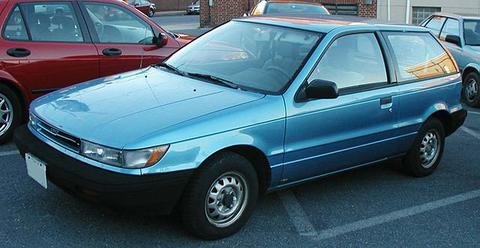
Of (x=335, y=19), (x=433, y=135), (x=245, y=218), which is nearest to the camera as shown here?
(x=245, y=218)

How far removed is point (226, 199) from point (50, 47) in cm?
300

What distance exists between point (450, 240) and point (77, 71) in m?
3.92

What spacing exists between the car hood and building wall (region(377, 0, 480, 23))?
1322 centimetres

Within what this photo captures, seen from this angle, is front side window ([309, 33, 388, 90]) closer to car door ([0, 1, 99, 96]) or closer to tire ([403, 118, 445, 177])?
tire ([403, 118, 445, 177])

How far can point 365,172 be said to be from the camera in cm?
559

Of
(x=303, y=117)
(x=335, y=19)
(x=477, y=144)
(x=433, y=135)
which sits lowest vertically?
(x=477, y=144)

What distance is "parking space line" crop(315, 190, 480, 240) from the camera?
13.7 ft

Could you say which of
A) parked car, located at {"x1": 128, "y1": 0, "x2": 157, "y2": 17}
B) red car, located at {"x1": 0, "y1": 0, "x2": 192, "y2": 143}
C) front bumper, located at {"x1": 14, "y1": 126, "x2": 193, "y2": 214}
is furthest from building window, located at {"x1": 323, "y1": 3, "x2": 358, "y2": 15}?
front bumper, located at {"x1": 14, "y1": 126, "x2": 193, "y2": 214}

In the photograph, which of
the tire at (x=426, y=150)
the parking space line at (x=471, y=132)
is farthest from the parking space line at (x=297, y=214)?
the parking space line at (x=471, y=132)

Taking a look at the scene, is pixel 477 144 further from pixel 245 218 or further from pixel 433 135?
pixel 245 218

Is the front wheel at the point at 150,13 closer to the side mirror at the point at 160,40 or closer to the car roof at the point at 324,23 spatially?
the side mirror at the point at 160,40

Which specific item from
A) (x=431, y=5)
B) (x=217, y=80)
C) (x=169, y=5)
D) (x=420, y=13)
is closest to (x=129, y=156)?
(x=217, y=80)

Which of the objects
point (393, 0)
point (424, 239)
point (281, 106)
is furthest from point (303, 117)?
point (393, 0)

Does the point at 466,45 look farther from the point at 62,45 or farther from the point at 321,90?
the point at 62,45
